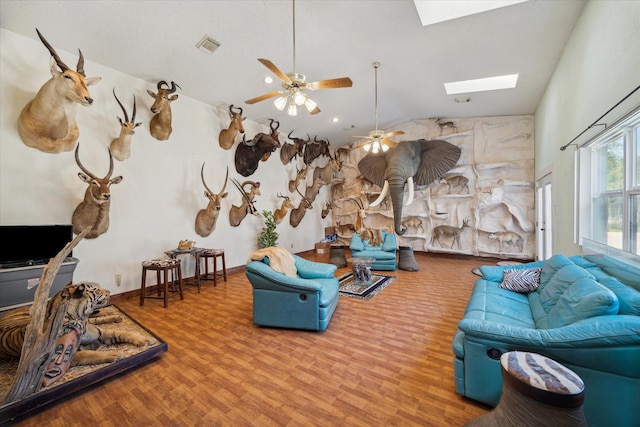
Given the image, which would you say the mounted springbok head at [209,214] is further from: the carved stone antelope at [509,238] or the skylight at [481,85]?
the carved stone antelope at [509,238]

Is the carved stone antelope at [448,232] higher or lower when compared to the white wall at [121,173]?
lower

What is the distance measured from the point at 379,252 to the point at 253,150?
363cm

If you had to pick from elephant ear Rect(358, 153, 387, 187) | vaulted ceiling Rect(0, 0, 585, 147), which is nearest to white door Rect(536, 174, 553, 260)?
vaulted ceiling Rect(0, 0, 585, 147)

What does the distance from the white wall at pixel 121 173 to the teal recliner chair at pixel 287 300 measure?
2.36 meters

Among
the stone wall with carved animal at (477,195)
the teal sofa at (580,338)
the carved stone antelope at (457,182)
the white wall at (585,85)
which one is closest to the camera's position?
the teal sofa at (580,338)

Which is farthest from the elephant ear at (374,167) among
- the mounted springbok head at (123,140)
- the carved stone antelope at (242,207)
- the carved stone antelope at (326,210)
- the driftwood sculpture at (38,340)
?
the driftwood sculpture at (38,340)

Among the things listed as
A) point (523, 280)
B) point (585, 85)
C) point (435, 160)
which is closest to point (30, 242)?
point (523, 280)

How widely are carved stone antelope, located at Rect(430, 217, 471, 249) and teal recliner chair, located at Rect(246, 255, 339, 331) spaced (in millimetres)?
5045

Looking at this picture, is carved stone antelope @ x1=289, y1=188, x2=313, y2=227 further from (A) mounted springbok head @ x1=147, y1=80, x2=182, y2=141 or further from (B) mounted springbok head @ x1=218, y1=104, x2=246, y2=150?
(A) mounted springbok head @ x1=147, y1=80, x2=182, y2=141

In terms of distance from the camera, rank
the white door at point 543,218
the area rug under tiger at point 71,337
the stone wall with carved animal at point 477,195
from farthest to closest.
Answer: the stone wall with carved animal at point 477,195 < the white door at point 543,218 < the area rug under tiger at point 71,337

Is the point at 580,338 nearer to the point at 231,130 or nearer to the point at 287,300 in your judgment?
the point at 287,300

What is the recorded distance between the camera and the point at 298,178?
7121 mm

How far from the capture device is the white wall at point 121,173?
2.93m

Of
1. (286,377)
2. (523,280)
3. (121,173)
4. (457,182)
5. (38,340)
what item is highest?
(457,182)
